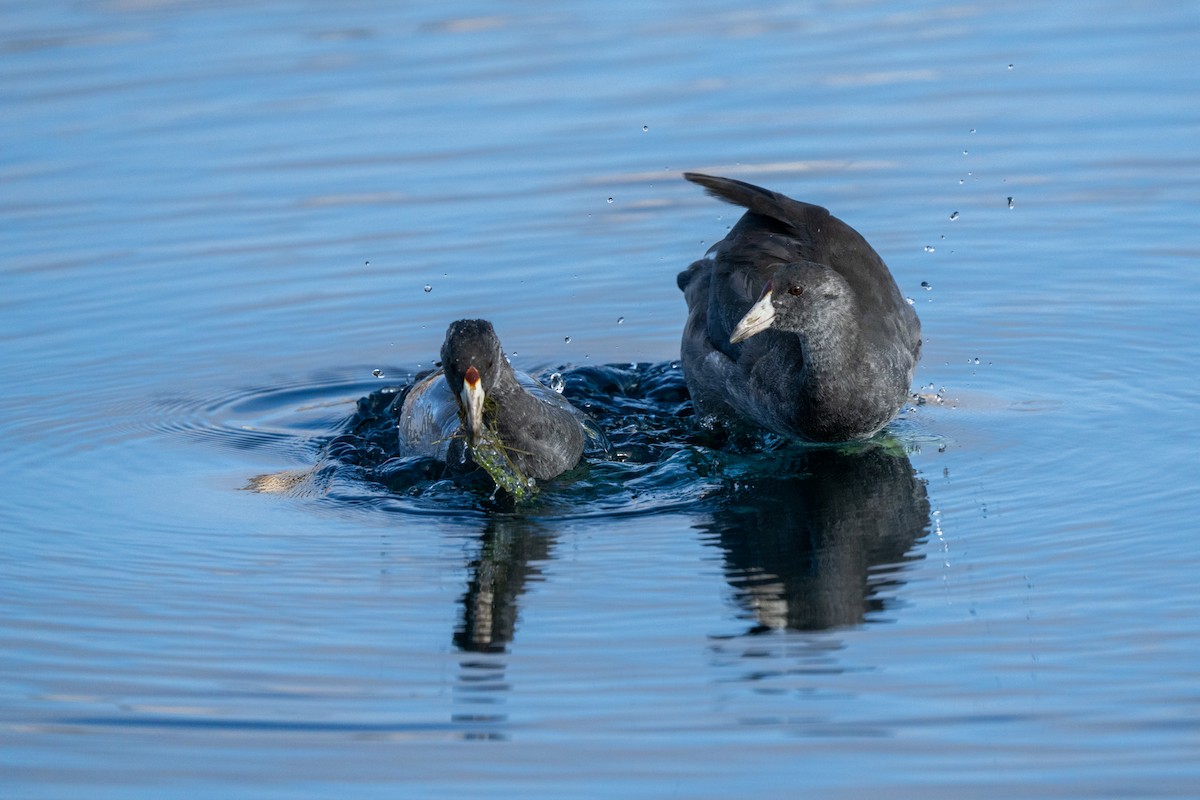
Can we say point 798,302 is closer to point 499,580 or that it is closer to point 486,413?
point 486,413

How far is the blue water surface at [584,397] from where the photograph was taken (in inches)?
221

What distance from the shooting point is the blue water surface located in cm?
560

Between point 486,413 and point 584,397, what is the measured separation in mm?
1357

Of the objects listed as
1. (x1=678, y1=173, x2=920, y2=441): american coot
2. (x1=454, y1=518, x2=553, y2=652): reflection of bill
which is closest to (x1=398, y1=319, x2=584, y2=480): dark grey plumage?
(x1=454, y1=518, x2=553, y2=652): reflection of bill

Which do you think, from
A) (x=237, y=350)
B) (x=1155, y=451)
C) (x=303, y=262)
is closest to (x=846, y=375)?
→ (x=1155, y=451)

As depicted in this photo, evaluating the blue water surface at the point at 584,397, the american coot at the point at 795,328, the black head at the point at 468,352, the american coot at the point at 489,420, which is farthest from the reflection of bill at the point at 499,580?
the american coot at the point at 795,328

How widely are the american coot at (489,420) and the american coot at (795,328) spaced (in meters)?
0.85

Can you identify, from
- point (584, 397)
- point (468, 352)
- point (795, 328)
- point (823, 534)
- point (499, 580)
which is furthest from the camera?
point (584, 397)

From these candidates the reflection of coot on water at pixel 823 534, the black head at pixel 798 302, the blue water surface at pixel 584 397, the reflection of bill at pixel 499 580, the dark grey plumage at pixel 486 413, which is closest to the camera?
the blue water surface at pixel 584 397

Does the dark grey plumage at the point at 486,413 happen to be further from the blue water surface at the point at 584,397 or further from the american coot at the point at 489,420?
the blue water surface at the point at 584,397

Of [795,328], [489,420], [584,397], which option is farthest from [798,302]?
[584,397]

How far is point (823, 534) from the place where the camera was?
24.4ft

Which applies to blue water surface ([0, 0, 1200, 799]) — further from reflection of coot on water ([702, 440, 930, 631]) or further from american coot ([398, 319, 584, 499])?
american coot ([398, 319, 584, 499])

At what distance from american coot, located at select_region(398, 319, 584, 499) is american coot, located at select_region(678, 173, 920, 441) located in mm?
846
